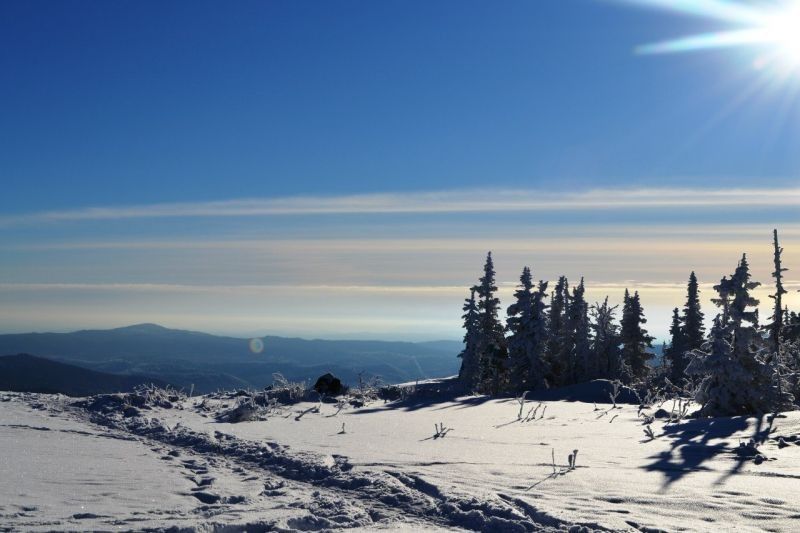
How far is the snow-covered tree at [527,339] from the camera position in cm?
4272

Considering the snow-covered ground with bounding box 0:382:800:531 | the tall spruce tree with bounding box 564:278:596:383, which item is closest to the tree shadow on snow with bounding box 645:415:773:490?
the snow-covered ground with bounding box 0:382:800:531

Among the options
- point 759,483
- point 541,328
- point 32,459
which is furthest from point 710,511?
point 541,328

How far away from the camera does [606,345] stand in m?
51.5

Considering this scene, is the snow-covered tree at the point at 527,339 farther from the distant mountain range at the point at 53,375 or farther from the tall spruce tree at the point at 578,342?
the distant mountain range at the point at 53,375

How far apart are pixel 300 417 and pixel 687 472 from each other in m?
13.0

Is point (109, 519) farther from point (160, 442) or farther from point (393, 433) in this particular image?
point (393, 433)

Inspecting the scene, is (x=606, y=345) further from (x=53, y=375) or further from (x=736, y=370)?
(x=53, y=375)

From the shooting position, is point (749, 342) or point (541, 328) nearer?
point (749, 342)

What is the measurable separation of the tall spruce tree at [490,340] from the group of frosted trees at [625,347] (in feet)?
0.24

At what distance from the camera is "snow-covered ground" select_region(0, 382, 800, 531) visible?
7.64 m

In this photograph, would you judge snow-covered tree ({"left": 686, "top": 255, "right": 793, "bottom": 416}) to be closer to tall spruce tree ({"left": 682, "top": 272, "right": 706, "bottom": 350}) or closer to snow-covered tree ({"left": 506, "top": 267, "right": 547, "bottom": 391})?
snow-covered tree ({"left": 506, "top": 267, "right": 547, "bottom": 391})

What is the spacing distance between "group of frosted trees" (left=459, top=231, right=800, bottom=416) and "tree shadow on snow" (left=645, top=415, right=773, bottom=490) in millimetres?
3160

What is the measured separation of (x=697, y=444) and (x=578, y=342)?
37.6 metres

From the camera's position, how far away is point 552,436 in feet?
49.7
